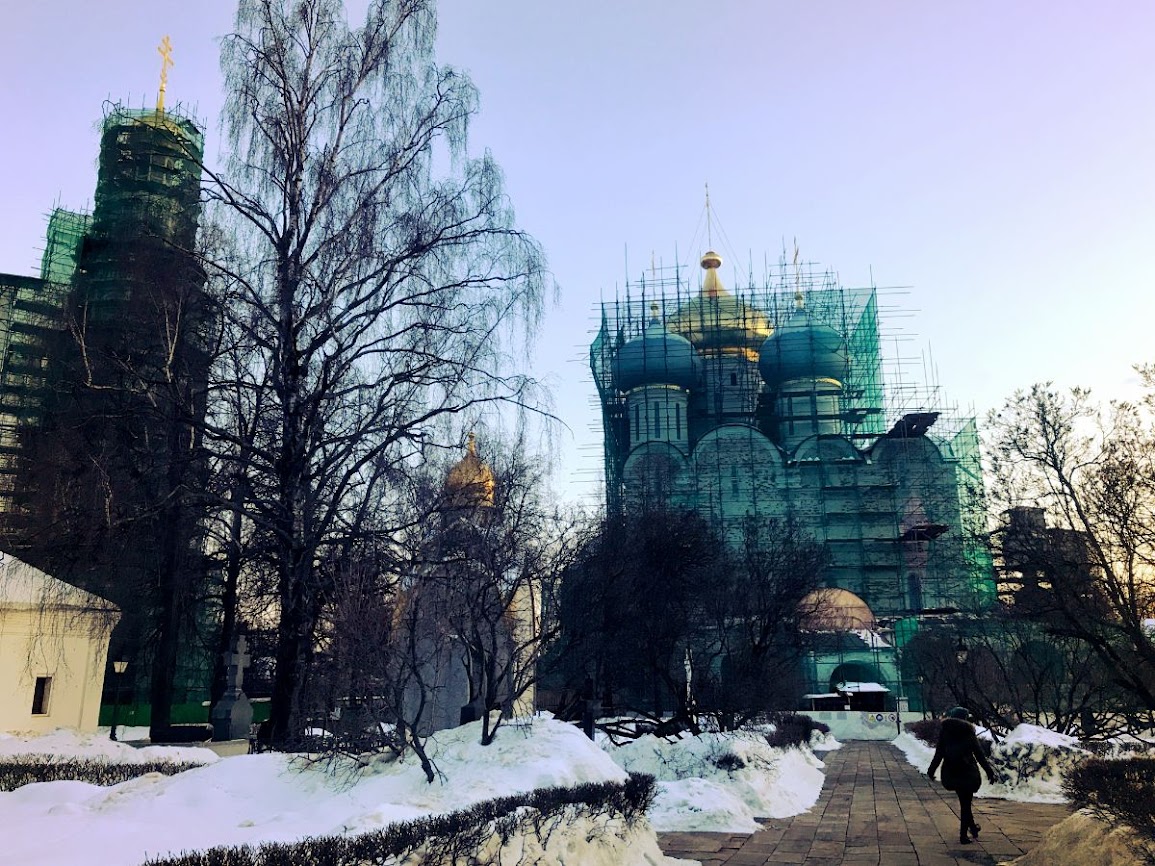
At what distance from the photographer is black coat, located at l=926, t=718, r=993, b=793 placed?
34.0ft

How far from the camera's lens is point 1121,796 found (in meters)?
6.90

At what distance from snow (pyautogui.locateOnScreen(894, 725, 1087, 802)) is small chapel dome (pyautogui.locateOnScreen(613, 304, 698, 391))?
3658 centimetres

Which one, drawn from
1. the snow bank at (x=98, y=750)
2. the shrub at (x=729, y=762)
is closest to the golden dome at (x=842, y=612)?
the shrub at (x=729, y=762)

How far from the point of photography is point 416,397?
1354 cm

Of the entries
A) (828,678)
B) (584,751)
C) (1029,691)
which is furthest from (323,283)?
(828,678)

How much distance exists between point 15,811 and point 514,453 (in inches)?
436

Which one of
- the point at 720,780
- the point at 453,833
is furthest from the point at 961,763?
the point at 453,833

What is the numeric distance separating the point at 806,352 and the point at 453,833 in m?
47.9

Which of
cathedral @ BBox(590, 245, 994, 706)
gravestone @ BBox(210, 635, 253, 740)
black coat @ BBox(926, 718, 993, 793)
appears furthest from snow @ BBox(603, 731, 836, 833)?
cathedral @ BBox(590, 245, 994, 706)

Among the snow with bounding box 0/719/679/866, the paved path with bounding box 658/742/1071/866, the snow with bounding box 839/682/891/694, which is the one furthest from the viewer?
the snow with bounding box 839/682/891/694

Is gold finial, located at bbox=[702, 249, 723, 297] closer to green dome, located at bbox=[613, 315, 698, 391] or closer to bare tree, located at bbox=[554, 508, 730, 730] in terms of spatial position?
green dome, located at bbox=[613, 315, 698, 391]

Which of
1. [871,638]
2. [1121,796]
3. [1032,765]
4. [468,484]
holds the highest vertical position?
[468,484]

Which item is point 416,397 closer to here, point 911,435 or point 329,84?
point 329,84

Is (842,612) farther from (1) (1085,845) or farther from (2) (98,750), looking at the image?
(1) (1085,845)
